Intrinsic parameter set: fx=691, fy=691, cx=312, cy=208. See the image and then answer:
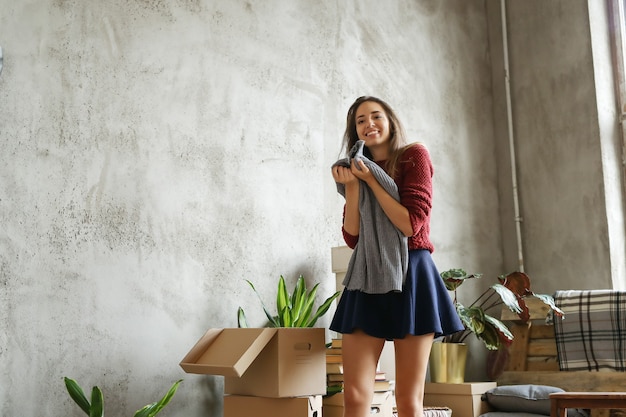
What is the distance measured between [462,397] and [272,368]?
1305mm

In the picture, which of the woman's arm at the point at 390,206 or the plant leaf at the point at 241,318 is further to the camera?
the plant leaf at the point at 241,318

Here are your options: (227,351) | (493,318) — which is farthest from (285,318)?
(493,318)

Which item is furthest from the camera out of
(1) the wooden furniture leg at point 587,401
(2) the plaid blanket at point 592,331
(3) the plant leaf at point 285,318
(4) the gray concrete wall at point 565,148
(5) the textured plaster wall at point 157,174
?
(4) the gray concrete wall at point 565,148

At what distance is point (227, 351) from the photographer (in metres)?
2.69

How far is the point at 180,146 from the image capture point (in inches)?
129

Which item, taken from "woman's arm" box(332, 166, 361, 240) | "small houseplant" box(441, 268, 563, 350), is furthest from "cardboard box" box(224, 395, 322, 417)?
"small houseplant" box(441, 268, 563, 350)

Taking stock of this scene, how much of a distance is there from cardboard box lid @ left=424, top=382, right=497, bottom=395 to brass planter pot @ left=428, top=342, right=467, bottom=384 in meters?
0.06

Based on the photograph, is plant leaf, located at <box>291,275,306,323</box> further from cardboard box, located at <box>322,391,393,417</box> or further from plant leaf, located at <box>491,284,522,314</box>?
plant leaf, located at <box>491,284,522,314</box>

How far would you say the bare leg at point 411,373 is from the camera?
6.24ft

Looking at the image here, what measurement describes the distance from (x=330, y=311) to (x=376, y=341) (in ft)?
5.52

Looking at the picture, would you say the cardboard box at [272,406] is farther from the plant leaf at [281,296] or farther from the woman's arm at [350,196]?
the woman's arm at [350,196]

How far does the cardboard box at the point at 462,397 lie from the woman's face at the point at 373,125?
1.77 m

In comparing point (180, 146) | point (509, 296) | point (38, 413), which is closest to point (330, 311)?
point (509, 296)

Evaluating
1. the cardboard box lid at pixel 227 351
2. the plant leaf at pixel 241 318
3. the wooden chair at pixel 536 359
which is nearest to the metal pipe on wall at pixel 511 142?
the wooden chair at pixel 536 359
